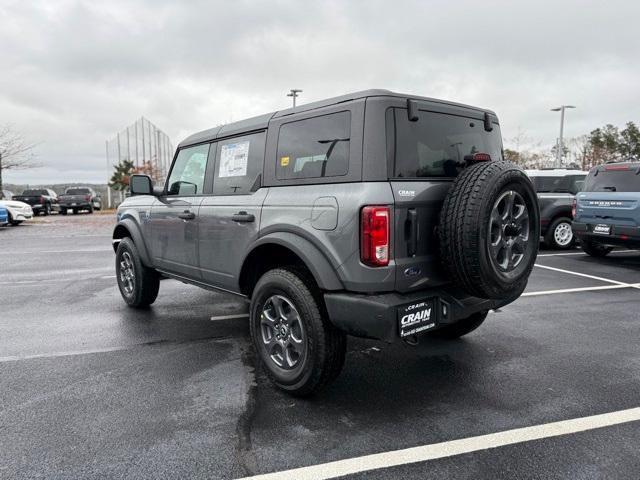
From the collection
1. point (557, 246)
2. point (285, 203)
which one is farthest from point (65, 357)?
point (557, 246)

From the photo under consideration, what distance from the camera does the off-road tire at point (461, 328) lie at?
4.30 meters

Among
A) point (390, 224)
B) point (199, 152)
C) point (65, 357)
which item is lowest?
point (65, 357)

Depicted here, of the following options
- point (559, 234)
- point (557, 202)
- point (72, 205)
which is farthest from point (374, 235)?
point (72, 205)

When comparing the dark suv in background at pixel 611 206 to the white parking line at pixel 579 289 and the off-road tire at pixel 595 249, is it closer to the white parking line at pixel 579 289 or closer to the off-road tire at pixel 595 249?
the off-road tire at pixel 595 249

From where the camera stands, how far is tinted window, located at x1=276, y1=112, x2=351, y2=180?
3.11 meters

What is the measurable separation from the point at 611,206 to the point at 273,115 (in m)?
7.03

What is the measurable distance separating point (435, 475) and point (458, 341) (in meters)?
2.22

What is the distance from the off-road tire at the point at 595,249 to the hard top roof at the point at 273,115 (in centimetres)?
699

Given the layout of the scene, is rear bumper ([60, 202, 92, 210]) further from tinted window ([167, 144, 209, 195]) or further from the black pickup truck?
tinted window ([167, 144, 209, 195])

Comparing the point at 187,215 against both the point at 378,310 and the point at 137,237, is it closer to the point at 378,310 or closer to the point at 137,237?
the point at 137,237

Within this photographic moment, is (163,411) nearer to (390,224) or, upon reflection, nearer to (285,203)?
(285,203)

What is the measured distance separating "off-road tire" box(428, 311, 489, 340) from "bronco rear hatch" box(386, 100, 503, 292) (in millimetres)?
1344

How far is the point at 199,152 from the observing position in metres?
4.64

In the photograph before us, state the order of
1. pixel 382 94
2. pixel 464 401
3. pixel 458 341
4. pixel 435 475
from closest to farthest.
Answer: pixel 435 475
pixel 382 94
pixel 464 401
pixel 458 341
